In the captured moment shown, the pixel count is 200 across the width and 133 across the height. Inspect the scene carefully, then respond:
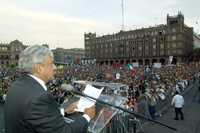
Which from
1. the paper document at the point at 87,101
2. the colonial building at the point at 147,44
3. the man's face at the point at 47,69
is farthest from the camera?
the colonial building at the point at 147,44

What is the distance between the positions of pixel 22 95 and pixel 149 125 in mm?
11903

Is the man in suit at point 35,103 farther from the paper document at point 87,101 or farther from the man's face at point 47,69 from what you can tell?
the paper document at point 87,101

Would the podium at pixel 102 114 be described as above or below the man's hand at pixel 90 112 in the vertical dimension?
below

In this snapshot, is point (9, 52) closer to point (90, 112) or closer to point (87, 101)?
point (87, 101)

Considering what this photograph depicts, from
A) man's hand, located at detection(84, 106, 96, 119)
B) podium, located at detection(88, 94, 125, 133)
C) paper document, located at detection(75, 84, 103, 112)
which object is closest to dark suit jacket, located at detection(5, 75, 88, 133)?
man's hand, located at detection(84, 106, 96, 119)

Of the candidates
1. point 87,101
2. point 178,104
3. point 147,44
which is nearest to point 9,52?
point 147,44

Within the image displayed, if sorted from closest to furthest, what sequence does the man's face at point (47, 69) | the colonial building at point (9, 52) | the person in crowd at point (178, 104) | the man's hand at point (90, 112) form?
the man's face at point (47, 69), the man's hand at point (90, 112), the person in crowd at point (178, 104), the colonial building at point (9, 52)

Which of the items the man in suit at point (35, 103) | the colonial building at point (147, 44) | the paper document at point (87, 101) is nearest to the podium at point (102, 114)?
the paper document at point (87, 101)

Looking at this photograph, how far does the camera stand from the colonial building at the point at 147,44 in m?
95.2

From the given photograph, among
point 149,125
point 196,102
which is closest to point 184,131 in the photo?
point 149,125

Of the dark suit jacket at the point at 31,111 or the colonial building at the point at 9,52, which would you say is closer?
the dark suit jacket at the point at 31,111

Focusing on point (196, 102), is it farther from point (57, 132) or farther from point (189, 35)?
point (189, 35)

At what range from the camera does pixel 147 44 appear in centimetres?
10281

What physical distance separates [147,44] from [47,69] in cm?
10251
